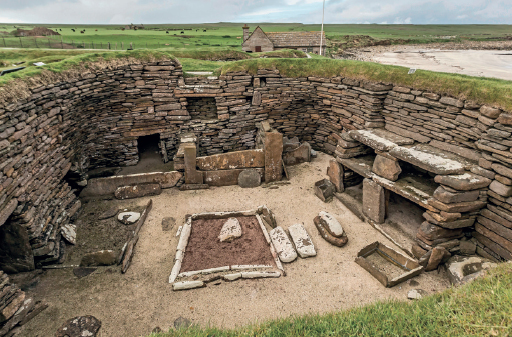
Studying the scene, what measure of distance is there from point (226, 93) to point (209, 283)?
25.5 ft

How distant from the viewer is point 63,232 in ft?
24.9

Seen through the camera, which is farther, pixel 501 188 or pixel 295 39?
pixel 295 39

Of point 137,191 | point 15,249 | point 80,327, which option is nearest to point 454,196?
point 80,327

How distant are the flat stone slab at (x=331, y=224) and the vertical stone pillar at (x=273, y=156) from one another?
2.62m

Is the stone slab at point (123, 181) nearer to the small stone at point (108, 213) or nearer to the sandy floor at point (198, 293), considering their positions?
the small stone at point (108, 213)

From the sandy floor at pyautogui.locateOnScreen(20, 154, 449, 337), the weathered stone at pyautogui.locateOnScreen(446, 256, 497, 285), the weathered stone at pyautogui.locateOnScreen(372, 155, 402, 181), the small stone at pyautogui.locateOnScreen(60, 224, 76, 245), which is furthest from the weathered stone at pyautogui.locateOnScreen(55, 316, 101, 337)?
the weathered stone at pyautogui.locateOnScreen(372, 155, 402, 181)

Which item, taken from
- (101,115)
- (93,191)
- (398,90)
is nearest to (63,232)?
(93,191)

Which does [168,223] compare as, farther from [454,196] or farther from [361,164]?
[454,196]

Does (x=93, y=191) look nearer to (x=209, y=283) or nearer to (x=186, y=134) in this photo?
(x=186, y=134)

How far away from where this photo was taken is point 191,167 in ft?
32.0

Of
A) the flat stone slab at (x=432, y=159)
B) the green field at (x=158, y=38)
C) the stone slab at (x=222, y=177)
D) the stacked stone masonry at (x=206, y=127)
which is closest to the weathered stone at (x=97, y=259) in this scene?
the stacked stone masonry at (x=206, y=127)

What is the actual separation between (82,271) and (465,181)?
8970mm

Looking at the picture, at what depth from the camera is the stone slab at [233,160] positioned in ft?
32.3

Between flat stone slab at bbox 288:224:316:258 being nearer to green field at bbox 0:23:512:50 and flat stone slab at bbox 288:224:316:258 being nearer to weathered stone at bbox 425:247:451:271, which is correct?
weathered stone at bbox 425:247:451:271
